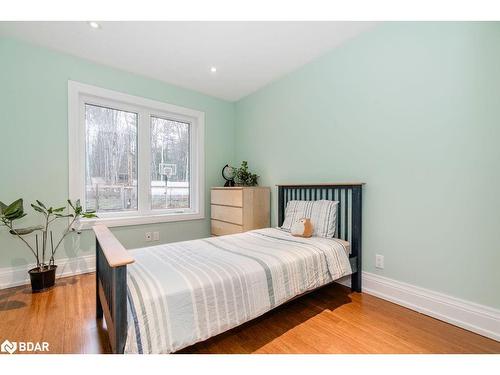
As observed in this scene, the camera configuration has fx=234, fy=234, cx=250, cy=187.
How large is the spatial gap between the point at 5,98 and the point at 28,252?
5.01 feet

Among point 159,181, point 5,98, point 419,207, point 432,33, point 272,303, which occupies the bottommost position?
point 272,303

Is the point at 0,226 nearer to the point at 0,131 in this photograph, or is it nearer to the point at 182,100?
the point at 0,131

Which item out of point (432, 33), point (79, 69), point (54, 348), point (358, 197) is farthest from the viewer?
point (79, 69)

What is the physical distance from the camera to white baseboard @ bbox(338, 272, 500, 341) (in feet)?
5.06

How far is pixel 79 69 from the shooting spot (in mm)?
2613

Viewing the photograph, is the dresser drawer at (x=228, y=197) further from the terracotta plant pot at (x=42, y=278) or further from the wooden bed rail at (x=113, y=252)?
the terracotta plant pot at (x=42, y=278)

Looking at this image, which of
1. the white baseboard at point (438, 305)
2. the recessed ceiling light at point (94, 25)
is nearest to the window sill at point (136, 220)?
the recessed ceiling light at point (94, 25)

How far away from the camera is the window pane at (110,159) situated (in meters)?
2.81

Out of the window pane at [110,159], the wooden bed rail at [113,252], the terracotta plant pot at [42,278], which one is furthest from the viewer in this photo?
the window pane at [110,159]

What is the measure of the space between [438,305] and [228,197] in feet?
7.70

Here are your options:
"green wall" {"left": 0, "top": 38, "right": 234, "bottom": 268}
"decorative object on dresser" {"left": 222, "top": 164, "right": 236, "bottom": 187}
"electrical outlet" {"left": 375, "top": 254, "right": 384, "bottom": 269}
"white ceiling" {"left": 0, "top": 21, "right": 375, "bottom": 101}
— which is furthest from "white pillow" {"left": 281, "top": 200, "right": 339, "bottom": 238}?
"green wall" {"left": 0, "top": 38, "right": 234, "bottom": 268}

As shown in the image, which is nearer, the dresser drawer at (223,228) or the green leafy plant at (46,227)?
the green leafy plant at (46,227)

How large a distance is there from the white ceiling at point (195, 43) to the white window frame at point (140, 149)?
0.39m

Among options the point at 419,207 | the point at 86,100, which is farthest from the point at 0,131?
the point at 419,207
